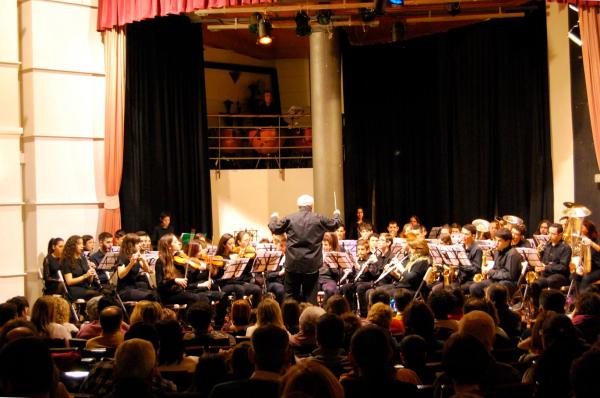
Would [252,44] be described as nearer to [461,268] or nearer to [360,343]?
[461,268]

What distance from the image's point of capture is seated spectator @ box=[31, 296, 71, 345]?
608cm

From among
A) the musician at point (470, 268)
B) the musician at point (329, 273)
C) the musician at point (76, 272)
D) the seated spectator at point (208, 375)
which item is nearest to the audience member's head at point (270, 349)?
the seated spectator at point (208, 375)

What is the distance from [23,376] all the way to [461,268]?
26.5ft

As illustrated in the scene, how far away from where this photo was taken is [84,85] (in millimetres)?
12117

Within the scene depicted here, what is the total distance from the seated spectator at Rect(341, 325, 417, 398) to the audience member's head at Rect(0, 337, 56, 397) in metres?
1.23

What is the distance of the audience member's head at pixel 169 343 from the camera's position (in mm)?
4695

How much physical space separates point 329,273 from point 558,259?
2.89m

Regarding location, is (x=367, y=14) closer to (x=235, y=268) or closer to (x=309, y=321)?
(x=235, y=268)

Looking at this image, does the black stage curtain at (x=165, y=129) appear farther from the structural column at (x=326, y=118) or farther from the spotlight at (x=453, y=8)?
the spotlight at (x=453, y=8)

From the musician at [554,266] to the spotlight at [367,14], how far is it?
13.7ft

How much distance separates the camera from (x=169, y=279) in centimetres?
995

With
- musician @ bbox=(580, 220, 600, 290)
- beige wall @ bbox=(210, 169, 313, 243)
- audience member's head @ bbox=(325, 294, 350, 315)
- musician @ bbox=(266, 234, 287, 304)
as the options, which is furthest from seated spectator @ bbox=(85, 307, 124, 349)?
beige wall @ bbox=(210, 169, 313, 243)

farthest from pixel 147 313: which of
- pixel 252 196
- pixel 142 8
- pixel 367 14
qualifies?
pixel 252 196

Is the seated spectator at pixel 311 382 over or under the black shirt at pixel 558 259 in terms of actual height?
over
